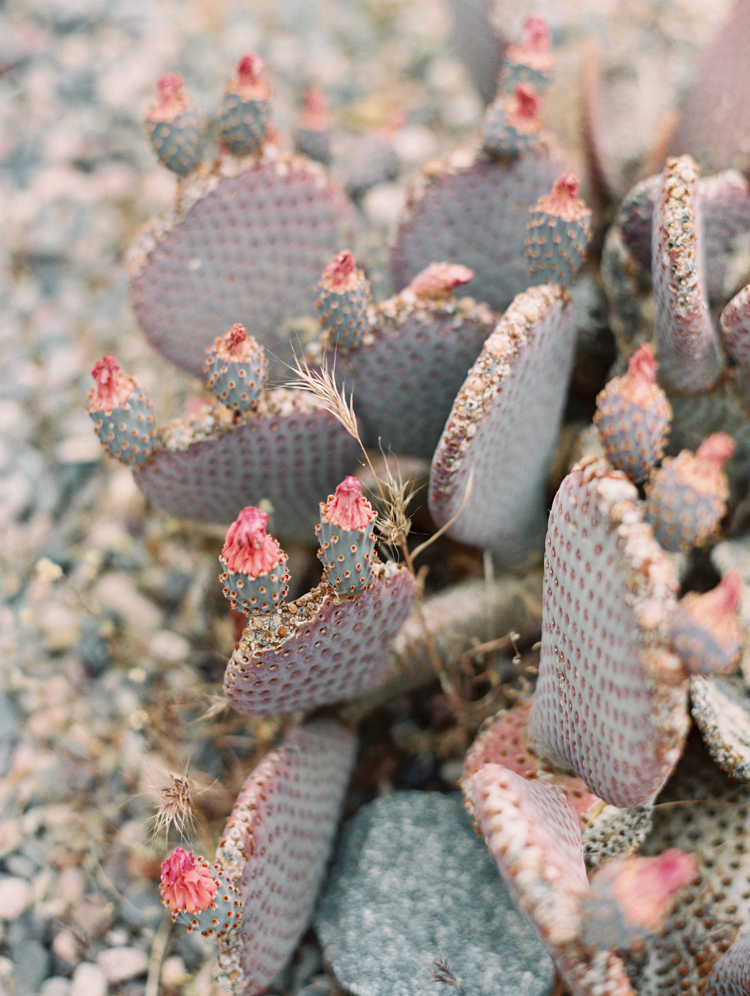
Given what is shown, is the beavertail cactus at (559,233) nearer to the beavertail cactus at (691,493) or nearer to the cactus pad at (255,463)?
the cactus pad at (255,463)

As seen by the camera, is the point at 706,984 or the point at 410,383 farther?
the point at 410,383

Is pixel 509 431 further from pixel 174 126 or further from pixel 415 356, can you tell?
pixel 174 126

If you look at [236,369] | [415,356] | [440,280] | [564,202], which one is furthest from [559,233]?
[236,369]

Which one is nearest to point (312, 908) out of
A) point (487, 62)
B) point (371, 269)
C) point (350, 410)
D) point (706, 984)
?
point (706, 984)

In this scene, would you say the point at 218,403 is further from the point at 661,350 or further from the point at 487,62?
the point at 487,62

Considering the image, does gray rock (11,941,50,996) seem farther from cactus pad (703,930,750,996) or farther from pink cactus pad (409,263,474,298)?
pink cactus pad (409,263,474,298)

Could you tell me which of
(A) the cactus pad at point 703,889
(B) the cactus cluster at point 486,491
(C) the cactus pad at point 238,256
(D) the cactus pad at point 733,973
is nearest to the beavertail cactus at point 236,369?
(B) the cactus cluster at point 486,491

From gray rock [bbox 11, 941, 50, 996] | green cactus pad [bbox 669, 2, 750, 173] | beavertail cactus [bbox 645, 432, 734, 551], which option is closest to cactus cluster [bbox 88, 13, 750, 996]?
beavertail cactus [bbox 645, 432, 734, 551]
